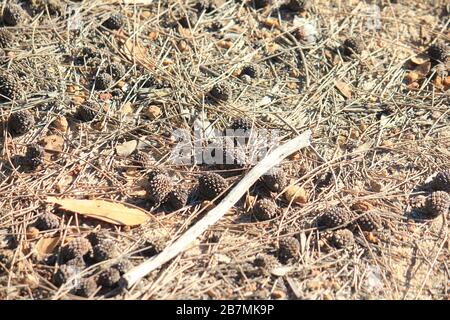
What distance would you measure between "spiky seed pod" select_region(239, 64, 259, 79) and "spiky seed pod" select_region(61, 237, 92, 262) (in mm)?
1497

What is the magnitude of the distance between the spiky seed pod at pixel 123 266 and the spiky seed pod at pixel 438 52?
7.94 feet

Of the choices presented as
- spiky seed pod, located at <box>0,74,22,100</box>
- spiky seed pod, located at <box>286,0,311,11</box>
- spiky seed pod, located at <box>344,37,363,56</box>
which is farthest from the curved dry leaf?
spiky seed pod, located at <box>286,0,311,11</box>

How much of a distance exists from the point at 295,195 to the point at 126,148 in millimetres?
922

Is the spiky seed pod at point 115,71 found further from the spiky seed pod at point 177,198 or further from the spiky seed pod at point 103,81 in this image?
the spiky seed pod at point 177,198

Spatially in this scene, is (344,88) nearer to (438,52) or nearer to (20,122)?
(438,52)

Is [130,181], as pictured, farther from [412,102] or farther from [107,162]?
[412,102]

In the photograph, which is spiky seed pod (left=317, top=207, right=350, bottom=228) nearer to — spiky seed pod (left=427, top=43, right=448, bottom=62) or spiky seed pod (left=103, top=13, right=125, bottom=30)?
spiky seed pod (left=427, top=43, right=448, bottom=62)

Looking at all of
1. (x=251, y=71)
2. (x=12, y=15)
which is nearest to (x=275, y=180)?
(x=251, y=71)

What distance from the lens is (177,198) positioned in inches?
112

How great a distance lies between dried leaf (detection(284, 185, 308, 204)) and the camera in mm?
2928

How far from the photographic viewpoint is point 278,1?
4031 millimetres

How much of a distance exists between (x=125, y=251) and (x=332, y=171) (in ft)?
3.79

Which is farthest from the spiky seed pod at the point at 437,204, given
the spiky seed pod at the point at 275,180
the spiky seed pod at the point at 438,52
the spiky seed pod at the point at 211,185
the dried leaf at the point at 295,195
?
the spiky seed pod at the point at 438,52

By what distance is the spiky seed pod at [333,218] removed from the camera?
2.79m
